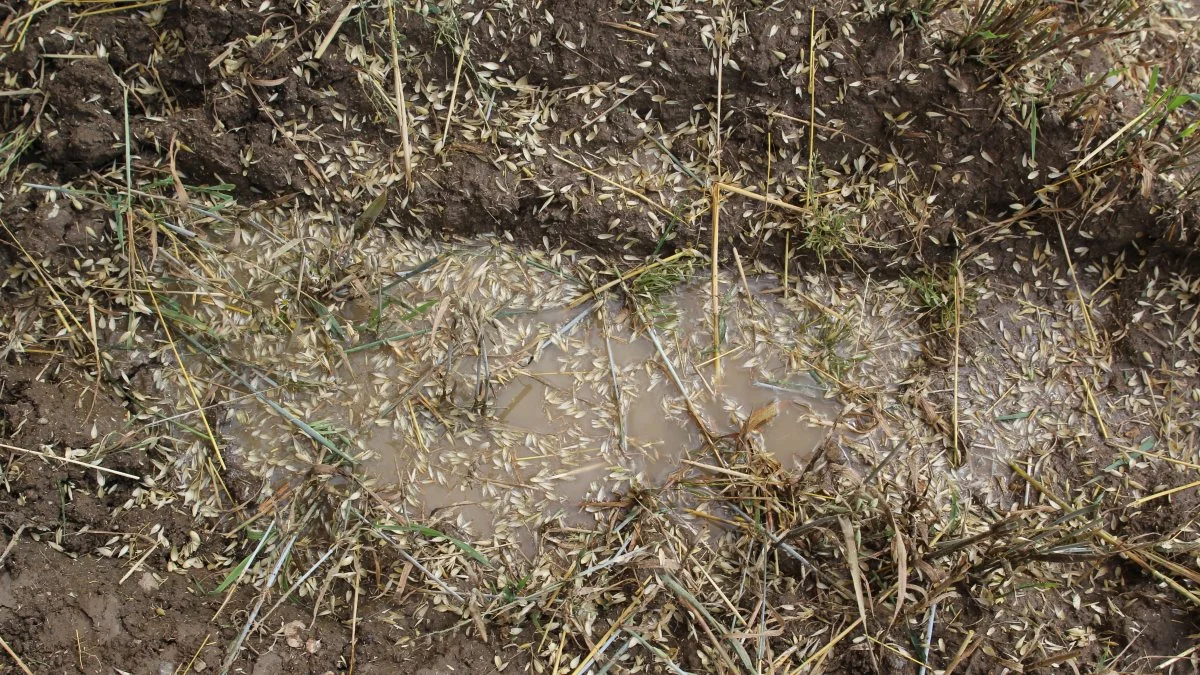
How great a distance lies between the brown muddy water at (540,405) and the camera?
2.59m

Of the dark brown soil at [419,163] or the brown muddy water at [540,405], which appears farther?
the brown muddy water at [540,405]

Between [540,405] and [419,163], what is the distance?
84 centimetres

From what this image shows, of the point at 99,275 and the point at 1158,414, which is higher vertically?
the point at 1158,414

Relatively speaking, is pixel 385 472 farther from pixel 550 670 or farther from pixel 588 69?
pixel 588 69

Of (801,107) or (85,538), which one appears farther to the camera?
(801,107)

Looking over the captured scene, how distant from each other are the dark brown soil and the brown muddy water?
0.83 ft

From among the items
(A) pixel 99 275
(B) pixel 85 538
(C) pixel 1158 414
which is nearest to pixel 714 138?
(C) pixel 1158 414

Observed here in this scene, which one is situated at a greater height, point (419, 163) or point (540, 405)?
point (419, 163)

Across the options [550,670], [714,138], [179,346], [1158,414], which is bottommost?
[550,670]

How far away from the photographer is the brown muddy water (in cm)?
259

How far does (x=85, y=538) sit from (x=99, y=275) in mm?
764

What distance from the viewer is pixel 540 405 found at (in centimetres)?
267

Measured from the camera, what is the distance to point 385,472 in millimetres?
2602

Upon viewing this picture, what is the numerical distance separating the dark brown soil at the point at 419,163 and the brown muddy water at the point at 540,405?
253 mm
